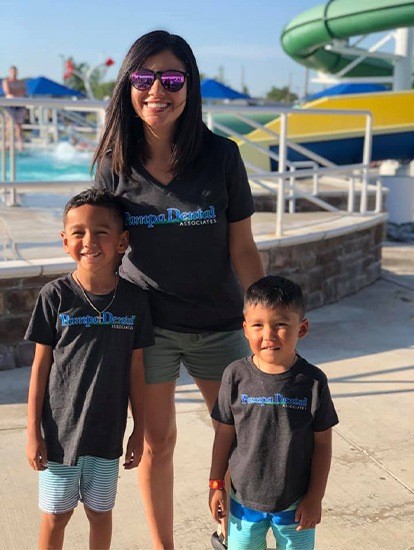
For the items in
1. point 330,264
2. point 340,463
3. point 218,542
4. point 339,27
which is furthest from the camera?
point 339,27

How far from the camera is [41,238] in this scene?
5637mm

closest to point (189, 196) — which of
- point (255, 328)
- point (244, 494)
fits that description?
point (255, 328)

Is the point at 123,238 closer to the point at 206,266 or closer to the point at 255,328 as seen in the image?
the point at 206,266

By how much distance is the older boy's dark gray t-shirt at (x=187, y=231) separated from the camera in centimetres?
215

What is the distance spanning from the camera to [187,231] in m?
2.15

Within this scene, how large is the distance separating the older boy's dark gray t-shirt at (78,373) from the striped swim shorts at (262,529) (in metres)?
0.39

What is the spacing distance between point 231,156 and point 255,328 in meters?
0.56

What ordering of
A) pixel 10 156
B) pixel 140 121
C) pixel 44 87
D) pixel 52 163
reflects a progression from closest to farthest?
pixel 140 121 < pixel 10 156 < pixel 52 163 < pixel 44 87

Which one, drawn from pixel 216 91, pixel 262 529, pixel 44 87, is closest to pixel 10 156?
pixel 262 529

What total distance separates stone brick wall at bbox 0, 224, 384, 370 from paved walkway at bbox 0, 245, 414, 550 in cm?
22

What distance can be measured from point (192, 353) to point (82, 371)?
0.40m

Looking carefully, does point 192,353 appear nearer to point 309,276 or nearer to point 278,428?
point 278,428

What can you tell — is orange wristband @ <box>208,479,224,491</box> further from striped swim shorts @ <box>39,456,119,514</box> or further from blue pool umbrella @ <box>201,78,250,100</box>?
blue pool umbrella @ <box>201,78,250,100</box>

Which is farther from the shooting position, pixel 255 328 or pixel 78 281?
pixel 78 281
